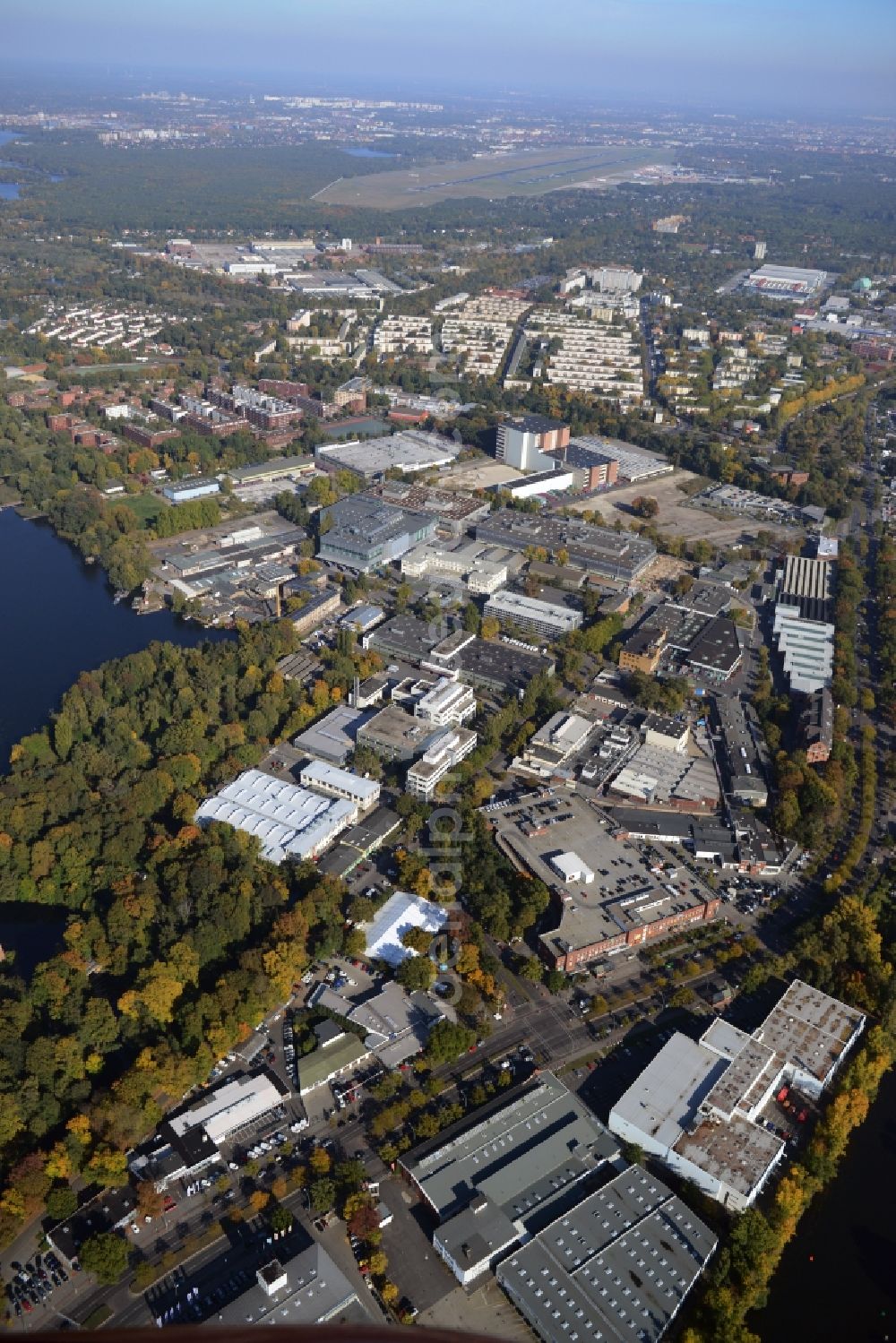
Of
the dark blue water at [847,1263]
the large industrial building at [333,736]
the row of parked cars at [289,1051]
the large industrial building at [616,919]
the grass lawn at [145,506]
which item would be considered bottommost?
the dark blue water at [847,1263]

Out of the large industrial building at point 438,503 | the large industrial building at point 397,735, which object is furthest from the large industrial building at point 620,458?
the large industrial building at point 397,735

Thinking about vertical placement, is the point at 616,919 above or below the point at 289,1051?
above

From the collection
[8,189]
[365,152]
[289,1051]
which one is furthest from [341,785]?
[365,152]

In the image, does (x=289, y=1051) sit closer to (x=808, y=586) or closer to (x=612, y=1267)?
(x=612, y=1267)

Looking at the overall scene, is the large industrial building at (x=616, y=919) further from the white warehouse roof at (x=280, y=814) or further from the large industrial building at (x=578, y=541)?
the large industrial building at (x=578, y=541)

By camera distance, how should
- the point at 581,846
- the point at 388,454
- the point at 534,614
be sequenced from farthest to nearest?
the point at 388,454, the point at 534,614, the point at 581,846

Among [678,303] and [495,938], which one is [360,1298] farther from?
[678,303]
